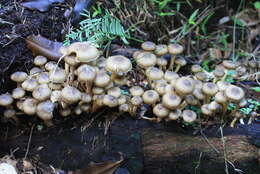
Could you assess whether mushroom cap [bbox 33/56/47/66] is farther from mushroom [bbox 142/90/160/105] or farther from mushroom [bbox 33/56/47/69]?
mushroom [bbox 142/90/160/105]

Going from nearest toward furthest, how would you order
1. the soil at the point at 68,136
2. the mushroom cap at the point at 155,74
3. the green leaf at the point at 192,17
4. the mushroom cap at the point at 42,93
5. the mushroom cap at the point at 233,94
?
the mushroom cap at the point at 233,94 → the mushroom cap at the point at 42,93 → the mushroom cap at the point at 155,74 → the soil at the point at 68,136 → the green leaf at the point at 192,17

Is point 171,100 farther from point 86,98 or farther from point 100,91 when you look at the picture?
point 86,98

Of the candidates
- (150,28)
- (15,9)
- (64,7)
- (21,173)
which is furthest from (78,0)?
(21,173)

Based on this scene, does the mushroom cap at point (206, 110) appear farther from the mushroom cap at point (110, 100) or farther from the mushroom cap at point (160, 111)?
the mushroom cap at point (110, 100)

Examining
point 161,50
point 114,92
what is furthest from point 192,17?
point 114,92

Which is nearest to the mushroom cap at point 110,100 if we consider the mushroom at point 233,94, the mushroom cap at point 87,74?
the mushroom cap at point 87,74

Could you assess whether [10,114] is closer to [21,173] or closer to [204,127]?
[21,173]
